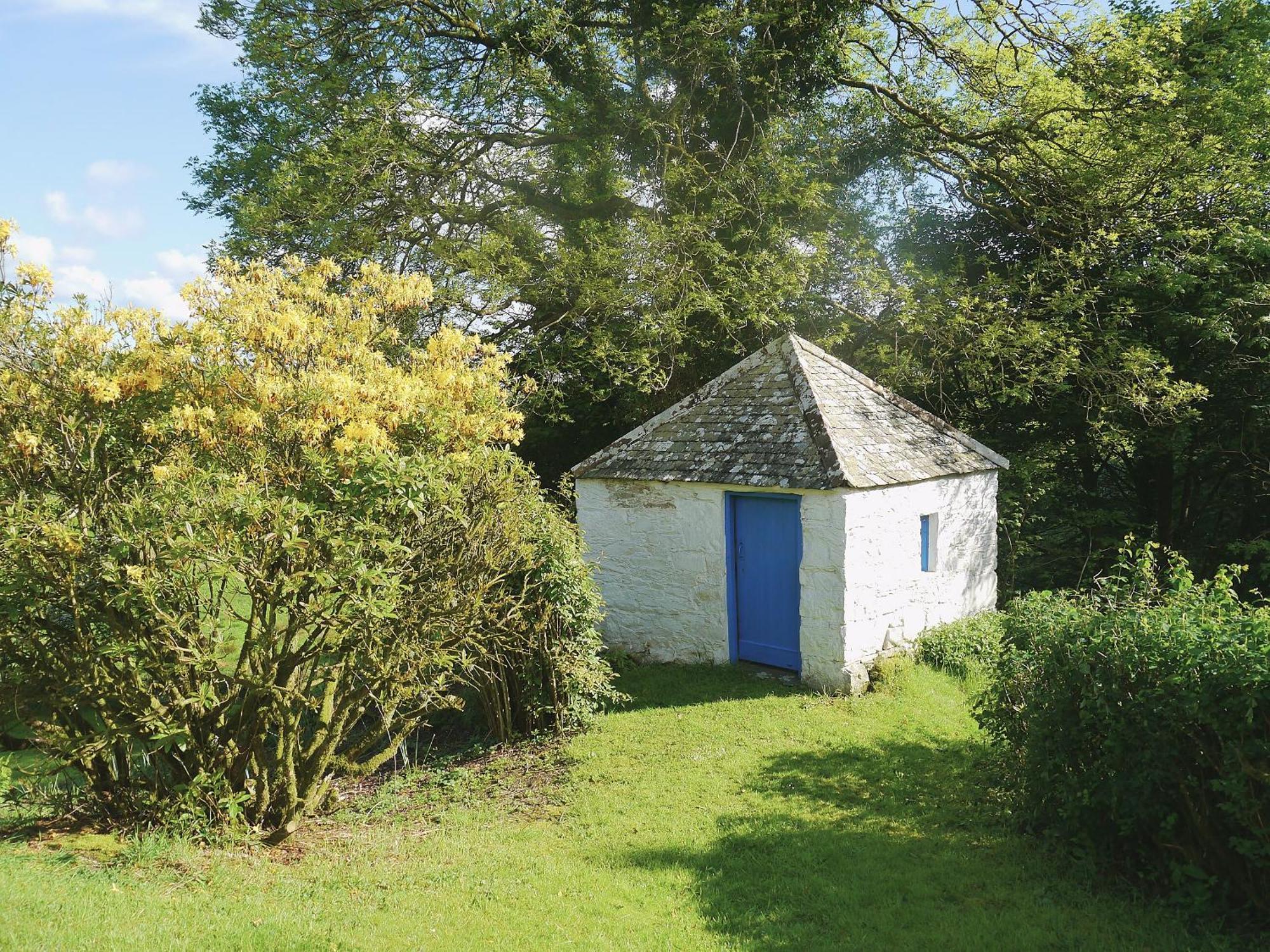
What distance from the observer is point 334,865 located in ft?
22.2

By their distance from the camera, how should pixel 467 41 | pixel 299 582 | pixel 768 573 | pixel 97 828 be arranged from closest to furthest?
pixel 299 582
pixel 97 828
pixel 768 573
pixel 467 41

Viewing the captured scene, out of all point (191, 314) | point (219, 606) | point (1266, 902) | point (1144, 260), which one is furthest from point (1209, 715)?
point (1144, 260)

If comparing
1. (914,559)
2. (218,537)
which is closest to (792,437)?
(914,559)

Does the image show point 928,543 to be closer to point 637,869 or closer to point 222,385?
point 637,869

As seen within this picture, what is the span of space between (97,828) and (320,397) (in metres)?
4.08

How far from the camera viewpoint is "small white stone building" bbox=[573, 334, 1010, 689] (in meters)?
11.3

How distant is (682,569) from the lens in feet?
42.2

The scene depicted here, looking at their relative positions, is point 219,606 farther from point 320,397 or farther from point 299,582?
point 320,397

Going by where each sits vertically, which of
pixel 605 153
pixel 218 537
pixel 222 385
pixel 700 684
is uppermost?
pixel 605 153

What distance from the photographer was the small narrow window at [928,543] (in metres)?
13.0

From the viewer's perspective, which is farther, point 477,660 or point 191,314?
point 477,660

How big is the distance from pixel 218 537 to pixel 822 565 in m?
7.61

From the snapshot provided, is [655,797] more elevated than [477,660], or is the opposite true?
[477,660]

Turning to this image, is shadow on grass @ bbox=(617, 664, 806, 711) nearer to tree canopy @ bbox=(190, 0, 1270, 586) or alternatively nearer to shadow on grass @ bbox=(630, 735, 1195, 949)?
shadow on grass @ bbox=(630, 735, 1195, 949)
